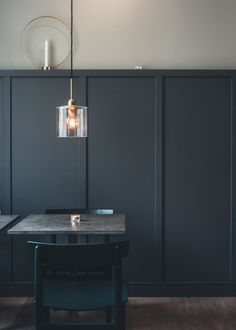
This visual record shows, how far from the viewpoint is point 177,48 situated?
161 inches

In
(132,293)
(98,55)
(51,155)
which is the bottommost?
(132,293)

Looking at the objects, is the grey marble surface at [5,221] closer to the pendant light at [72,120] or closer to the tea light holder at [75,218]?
the tea light holder at [75,218]

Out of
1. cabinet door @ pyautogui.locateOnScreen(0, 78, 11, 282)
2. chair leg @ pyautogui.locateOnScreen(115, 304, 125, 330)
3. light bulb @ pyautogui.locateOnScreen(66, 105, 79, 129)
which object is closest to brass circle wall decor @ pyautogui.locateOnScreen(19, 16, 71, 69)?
cabinet door @ pyautogui.locateOnScreen(0, 78, 11, 282)

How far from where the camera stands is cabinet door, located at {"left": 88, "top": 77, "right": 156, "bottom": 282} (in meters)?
3.94

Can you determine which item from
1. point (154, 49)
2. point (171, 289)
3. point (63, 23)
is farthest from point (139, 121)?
point (171, 289)

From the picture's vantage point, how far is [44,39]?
4129mm

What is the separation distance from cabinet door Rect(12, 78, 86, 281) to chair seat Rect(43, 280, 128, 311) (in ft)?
4.36

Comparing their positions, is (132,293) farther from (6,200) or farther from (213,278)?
(6,200)

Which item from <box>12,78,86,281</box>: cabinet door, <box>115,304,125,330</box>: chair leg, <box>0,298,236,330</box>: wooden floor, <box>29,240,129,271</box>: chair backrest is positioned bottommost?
<box>0,298,236,330</box>: wooden floor

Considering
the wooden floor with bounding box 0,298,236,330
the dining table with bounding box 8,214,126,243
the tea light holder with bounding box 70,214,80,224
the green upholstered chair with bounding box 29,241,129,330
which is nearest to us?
the green upholstered chair with bounding box 29,241,129,330

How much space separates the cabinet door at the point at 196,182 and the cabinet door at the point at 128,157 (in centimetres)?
17

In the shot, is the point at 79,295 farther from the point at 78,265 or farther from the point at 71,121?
the point at 71,121

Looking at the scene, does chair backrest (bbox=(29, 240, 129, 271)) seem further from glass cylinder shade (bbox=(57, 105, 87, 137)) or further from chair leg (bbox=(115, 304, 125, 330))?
glass cylinder shade (bbox=(57, 105, 87, 137))

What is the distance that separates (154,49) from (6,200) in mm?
2009
